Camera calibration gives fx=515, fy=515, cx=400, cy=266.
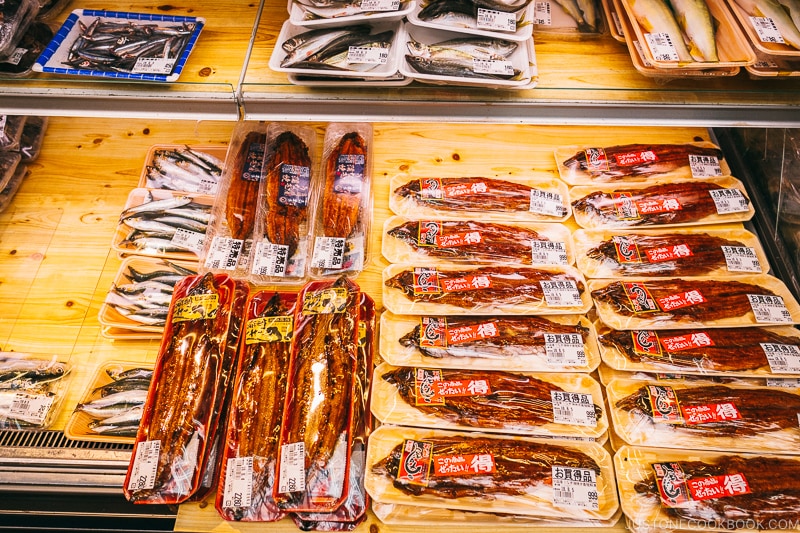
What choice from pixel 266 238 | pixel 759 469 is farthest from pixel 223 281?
pixel 759 469

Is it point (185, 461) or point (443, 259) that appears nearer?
point (185, 461)

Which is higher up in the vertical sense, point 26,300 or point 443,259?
point 443,259

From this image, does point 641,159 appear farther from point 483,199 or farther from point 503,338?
point 503,338

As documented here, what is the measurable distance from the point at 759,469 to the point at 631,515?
58 centimetres

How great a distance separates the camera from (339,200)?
9.17 ft

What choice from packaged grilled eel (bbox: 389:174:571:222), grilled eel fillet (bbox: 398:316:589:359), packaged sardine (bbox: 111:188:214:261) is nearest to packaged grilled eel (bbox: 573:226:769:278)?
packaged grilled eel (bbox: 389:174:571:222)

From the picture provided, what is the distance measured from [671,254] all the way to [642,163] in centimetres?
62

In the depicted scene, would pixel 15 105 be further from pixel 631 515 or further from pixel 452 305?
pixel 631 515

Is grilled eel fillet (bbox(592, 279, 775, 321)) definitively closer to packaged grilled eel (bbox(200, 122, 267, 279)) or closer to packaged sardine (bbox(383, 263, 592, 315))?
packaged sardine (bbox(383, 263, 592, 315))

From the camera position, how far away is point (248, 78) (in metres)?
2.09

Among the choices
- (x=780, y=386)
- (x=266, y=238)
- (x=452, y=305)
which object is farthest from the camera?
(x=266, y=238)

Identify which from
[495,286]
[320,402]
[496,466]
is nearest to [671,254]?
[495,286]

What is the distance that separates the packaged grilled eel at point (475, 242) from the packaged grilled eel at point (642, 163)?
0.43 m

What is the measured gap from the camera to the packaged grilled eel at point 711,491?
6.71 feet
